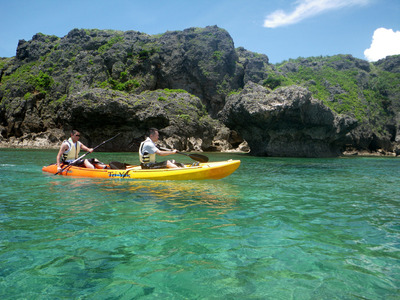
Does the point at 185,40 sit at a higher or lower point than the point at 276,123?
higher

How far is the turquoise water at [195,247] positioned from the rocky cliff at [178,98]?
23.8 m

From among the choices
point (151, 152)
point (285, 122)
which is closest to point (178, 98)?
point (285, 122)

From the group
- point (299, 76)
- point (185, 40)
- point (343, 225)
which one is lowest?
point (343, 225)

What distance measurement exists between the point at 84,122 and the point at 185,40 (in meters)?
26.9

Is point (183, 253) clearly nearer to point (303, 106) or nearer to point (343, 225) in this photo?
point (343, 225)

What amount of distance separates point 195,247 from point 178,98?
37.0 m

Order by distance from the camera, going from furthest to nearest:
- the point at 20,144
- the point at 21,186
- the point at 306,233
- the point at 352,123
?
the point at 20,144 < the point at 352,123 < the point at 21,186 < the point at 306,233

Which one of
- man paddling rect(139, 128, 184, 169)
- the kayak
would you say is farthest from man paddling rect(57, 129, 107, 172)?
man paddling rect(139, 128, 184, 169)

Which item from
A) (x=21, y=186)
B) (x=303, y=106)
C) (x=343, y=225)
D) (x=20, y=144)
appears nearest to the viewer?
(x=343, y=225)

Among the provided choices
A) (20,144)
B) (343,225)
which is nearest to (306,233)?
(343,225)

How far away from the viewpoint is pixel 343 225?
14.9ft

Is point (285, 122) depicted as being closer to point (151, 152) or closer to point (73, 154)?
point (151, 152)

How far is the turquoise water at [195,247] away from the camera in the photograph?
2514 mm

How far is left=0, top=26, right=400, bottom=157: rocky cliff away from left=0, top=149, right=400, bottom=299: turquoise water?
23.8 metres
